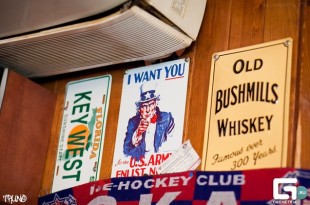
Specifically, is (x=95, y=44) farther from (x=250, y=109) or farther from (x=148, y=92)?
(x=250, y=109)

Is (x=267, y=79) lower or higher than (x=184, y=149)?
higher

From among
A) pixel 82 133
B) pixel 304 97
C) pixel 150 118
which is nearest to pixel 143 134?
pixel 150 118

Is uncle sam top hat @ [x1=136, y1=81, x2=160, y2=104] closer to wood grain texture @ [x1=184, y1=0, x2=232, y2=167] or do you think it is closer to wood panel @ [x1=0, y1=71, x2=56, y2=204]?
wood grain texture @ [x1=184, y1=0, x2=232, y2=167]

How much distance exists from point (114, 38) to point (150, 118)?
0.26 meters

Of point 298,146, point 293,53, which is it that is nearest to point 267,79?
point 293,53

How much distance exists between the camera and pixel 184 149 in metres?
1.51

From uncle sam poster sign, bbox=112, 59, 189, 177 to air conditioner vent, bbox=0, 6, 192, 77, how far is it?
0.07 m

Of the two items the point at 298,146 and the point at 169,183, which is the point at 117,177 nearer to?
the point at 169,183

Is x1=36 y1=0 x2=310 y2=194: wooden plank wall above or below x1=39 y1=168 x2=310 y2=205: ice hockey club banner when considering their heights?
above

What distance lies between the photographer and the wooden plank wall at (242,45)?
1.34m

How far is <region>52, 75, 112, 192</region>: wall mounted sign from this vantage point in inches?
67.5

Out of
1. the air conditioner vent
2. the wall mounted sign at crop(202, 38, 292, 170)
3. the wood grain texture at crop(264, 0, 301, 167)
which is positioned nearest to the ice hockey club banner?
the wall mounted sign at crop(202, 38, 292, 170)

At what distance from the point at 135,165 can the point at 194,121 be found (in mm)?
224

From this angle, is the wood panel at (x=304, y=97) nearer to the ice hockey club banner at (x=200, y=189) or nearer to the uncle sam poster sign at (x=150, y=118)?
the ice hockey club banner at (x=200, y=189)
